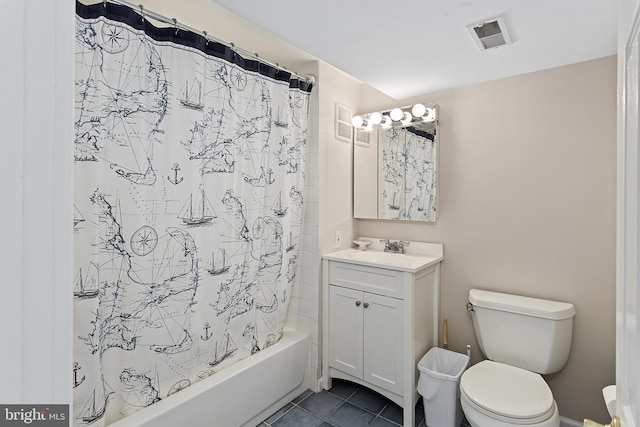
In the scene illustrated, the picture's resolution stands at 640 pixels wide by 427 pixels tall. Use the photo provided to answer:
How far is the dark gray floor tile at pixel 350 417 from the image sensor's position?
6.62 feet

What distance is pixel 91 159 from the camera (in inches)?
52.2

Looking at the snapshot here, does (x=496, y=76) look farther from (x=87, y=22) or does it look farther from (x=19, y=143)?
(x=19, y=143)

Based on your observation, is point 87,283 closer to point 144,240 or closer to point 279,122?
point 144,240

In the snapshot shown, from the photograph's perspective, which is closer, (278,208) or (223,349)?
(223,349)

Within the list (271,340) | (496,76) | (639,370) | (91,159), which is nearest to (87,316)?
(91,159)

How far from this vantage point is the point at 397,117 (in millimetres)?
2479

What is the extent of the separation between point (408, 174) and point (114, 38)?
1974 mm

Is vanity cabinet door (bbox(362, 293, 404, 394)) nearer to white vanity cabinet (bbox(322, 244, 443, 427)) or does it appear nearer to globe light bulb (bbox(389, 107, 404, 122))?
white vanity cabinet (bbox(322, 244, 443, 427))

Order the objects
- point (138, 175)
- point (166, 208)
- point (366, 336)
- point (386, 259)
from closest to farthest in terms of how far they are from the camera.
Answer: point (138, 175), point (166, 208), point (366, 336), point (386, 259)

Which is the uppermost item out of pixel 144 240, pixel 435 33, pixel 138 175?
pixel 435 33

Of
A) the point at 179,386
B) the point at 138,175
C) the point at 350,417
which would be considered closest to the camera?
the point at 138,175

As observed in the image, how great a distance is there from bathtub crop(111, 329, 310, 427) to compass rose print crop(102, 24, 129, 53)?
1.62 meters

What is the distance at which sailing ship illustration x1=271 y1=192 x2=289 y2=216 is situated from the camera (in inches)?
85.3

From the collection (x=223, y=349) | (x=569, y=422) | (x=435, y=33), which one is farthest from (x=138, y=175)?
(x=569, y=422)
